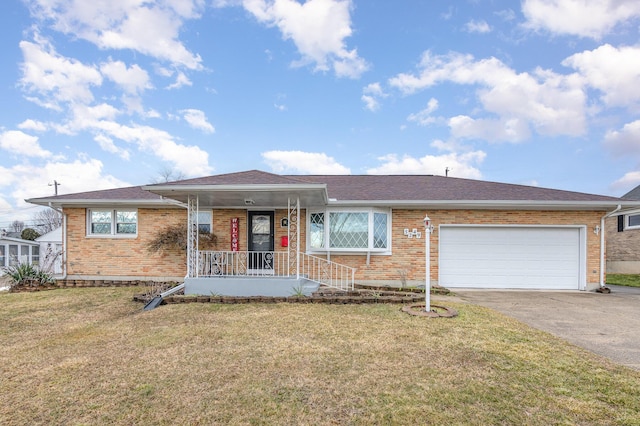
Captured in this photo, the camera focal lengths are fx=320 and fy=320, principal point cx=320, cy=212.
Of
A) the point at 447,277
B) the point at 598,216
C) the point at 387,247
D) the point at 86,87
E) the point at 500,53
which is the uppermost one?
the point at 500,53

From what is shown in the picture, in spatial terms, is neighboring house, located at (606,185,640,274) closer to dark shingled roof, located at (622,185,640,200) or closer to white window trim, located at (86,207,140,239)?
dark shingled roof, located at (622,185,640,200)

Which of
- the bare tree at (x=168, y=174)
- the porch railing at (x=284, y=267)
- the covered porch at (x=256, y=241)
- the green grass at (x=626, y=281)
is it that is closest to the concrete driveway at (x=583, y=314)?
the green grass at (x=626, y=281)

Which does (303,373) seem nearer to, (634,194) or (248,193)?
(248,193)

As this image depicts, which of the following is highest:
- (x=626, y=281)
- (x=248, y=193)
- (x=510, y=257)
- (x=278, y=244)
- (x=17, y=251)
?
(x=248, y=193)

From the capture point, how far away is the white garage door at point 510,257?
32.0ft

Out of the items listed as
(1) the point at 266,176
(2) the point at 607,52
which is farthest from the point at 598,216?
(1) the point at 266,176

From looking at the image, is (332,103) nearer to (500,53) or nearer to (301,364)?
(500,53)

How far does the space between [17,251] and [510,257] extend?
78.4 ft

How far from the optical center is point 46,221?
47.3 m

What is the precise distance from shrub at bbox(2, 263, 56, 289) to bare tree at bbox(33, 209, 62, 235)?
40.4 meters

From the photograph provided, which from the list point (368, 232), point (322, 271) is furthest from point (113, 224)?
point (368, 232)

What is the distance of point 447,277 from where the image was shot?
388 inches

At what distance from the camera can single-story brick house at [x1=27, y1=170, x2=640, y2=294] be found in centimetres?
950

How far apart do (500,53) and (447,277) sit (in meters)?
8.65
